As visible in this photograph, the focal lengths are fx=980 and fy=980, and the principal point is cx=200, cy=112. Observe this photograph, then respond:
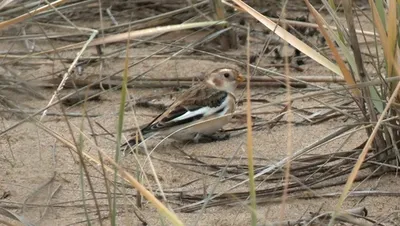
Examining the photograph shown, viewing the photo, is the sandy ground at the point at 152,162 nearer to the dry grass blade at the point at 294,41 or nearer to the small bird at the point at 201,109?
the small bird at the point at 201,109

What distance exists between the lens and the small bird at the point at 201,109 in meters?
4.56

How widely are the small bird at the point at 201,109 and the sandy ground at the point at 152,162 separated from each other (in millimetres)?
78

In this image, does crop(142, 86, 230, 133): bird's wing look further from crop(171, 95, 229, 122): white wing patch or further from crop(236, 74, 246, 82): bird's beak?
crop(236, 74, 246, 82): bird's beak

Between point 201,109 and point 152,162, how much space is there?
32.9 inches

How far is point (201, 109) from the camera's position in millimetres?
4879

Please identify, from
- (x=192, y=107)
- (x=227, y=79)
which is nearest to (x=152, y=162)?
→ (x=192, y=107)

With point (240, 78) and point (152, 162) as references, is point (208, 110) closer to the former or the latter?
point (240, 78)

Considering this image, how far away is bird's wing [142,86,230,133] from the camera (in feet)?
15.1

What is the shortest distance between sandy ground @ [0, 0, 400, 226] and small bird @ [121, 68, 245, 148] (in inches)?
3.1

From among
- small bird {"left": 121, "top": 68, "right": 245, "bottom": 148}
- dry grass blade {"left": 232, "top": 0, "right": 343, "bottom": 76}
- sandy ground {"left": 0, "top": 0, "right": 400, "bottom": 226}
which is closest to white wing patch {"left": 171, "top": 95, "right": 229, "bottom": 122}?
small bird {"left": 121, "top": 68, "right": 245, "bottom": 148}

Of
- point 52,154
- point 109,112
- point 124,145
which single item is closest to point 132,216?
point 52,154

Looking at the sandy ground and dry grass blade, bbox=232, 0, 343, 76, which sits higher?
dry grass blade, bbox=232, 0, 343, 76

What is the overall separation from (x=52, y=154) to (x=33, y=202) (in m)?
0.95

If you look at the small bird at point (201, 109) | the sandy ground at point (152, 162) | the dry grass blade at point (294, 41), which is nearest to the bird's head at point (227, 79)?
the small bird at point (201, 109)
